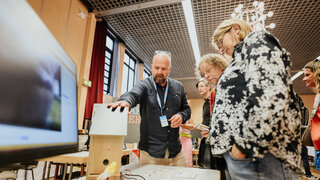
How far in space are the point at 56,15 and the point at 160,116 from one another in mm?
3135

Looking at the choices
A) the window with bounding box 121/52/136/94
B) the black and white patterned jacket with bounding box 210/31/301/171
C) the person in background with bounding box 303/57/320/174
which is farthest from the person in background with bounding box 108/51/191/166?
the window with bounding box 121/52/136/94

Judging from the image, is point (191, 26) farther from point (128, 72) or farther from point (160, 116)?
point (160, 116)

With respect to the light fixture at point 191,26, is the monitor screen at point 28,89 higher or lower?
lower

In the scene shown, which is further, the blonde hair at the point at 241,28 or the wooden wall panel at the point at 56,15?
the wooden wall panel at the point at 56,15

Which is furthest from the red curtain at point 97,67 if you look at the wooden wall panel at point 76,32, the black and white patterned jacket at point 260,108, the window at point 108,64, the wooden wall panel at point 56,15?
the black and white patterned jacket at point 260,108

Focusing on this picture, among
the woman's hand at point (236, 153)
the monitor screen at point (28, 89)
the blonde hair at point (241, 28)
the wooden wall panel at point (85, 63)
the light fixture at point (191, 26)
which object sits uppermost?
the light fixture at point (191, 26)

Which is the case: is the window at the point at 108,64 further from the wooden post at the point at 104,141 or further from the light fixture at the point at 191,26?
the wooden post at the point at 104,141

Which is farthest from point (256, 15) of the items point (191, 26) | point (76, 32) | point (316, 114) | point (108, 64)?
point (108, 64)

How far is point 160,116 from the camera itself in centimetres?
158

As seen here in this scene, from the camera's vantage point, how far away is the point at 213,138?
2.85 feet

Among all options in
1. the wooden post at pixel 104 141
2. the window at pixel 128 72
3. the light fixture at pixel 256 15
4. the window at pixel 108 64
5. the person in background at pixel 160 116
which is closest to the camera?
the wooden post at pixel 104 141

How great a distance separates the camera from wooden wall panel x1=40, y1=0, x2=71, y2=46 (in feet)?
10.7

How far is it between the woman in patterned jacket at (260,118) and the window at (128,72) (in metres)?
5.78

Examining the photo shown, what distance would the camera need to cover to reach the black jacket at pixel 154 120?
150cm
